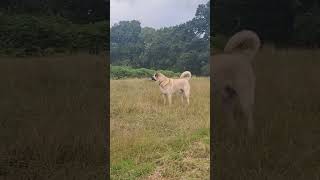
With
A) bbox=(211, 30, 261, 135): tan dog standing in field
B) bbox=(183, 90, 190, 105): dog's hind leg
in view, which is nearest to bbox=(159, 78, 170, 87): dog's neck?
bbox=(183, 90, 190, 105): dog's hind leg

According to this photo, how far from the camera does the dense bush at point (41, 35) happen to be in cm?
339

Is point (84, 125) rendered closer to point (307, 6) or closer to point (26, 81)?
point (26, 81)

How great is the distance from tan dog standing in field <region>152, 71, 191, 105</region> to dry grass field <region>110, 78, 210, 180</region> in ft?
0.12

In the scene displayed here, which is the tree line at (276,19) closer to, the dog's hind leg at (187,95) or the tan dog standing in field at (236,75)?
the tan dog standing in field at (236,75)

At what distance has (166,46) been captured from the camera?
2.65m

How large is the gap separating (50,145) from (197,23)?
1.12 m

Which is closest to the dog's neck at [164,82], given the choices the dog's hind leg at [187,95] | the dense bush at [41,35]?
the dog's hind leg at [187,95]

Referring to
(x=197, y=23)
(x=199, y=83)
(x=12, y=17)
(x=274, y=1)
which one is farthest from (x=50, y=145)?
(x=274, y=1)

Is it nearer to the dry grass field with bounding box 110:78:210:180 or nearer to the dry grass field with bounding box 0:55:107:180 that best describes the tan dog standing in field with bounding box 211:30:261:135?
the dry grass field with bounding box 110:78:210:180

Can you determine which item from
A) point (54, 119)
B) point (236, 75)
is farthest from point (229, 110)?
point (54, 119)

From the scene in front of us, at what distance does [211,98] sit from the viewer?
268 cm

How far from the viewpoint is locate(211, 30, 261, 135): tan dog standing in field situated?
8.80ft

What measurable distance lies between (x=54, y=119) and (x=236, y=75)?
1.16 m

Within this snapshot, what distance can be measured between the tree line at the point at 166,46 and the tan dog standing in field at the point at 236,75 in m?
0.10
